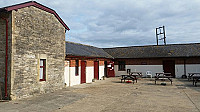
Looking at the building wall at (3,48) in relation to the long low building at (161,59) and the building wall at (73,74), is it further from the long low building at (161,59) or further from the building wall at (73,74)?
the long low building at (161,59)

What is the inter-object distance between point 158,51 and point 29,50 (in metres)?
18.1

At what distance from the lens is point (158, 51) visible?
2241 centimetres

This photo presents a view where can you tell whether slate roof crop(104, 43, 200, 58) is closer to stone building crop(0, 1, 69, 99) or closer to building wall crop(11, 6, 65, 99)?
building wall crop(11, 6, 65, 99)

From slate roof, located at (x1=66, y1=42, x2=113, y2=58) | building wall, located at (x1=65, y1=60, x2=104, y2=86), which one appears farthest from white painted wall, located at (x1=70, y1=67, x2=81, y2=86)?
slate roof, located at (x1=66, y1=42, x2=113, y2=58)

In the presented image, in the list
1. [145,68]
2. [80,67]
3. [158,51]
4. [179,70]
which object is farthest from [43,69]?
[179,70]

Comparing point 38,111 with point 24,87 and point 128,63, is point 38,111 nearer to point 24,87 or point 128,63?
point 24,87

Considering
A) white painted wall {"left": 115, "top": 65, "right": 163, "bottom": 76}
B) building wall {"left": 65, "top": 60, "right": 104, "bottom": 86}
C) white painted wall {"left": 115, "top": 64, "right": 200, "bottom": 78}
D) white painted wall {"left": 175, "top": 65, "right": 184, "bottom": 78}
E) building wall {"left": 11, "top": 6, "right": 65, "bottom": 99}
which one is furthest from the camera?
white painted wall {"left": 115, "top": 65, "right": 163, "bottom": 76}

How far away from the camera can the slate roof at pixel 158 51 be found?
2050 centimetres

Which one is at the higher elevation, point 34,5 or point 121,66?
point 34,5

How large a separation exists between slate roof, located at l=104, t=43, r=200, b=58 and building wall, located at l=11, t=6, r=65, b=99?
44.4 ft

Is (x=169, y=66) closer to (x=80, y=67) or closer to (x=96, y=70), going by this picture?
(x=96, y=70)

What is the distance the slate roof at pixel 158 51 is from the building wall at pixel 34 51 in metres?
13.5

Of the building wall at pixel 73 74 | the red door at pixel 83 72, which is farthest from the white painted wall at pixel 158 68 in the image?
the red door at pixel 83 72

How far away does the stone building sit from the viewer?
27.3ft
